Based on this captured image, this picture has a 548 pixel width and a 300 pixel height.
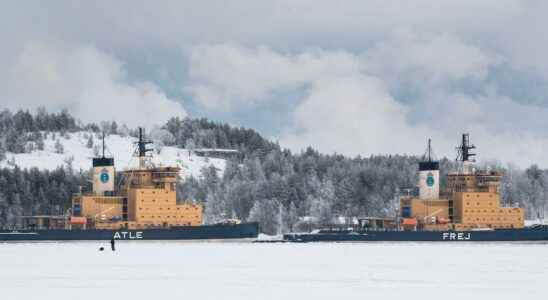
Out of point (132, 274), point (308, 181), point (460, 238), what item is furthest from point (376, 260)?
point (308, 181)

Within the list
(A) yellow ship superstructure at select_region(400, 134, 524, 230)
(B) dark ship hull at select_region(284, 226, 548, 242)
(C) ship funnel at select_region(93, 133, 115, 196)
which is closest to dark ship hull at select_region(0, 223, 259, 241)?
(C) ship funnel at select_region(93, 133, 115, 196)

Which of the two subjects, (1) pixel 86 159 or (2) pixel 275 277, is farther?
(1) pixel 86 159

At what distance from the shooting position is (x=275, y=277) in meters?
39.6

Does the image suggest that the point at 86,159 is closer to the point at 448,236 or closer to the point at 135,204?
the point at 135,204

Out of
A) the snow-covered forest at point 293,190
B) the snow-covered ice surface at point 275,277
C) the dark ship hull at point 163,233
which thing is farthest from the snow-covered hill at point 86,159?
the snow-covered ice surface at point 275,277

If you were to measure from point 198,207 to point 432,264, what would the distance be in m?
40.7

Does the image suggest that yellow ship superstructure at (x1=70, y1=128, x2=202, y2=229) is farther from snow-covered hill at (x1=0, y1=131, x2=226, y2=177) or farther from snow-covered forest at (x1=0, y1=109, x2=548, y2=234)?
snow-covered hill at (x1=0, y1=131, x2=226, y2=177)

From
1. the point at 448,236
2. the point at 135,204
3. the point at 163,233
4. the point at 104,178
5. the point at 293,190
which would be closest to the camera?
the point at 448,236

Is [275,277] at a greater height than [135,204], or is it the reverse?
[135,204]

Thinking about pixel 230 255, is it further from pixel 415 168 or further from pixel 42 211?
pixel 415 168

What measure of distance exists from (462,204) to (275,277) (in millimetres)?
44823

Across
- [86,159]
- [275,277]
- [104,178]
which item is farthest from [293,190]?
[275,277]

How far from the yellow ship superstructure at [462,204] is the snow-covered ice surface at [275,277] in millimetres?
26264

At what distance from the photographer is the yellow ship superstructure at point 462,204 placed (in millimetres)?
82188
